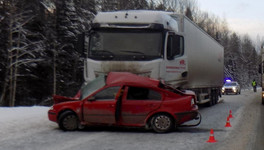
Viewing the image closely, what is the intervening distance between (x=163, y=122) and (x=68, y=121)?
2634mm

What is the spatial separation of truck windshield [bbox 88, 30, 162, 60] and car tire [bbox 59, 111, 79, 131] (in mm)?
2447

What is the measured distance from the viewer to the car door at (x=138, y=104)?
32.3ft

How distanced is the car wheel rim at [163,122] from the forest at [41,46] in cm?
2155

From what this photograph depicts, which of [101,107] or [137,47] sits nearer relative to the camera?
[101,107]

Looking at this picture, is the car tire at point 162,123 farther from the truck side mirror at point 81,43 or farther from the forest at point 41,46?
the forest at point 41,46

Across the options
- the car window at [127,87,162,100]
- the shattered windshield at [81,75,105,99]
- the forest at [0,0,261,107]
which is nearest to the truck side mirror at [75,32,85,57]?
the shattered windshield at [81,75,105,99]

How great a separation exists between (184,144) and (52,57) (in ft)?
99.6

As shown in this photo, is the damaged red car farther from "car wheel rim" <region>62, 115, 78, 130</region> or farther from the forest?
the forest

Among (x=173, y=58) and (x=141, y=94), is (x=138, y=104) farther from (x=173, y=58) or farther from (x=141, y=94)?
(x=173, y=58)

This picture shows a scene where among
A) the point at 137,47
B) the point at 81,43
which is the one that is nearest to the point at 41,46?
the point at 81,43

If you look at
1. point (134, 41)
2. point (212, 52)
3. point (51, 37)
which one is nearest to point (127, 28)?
point (134, 41)

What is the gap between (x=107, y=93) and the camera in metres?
9.98

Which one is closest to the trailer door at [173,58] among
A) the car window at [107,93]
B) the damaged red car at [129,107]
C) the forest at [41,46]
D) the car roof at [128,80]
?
the car roof at [128,80]

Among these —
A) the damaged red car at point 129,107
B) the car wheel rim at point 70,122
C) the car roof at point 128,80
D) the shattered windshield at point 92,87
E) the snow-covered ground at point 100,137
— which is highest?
the car roof at point 128,80
